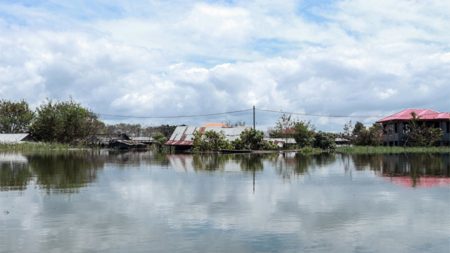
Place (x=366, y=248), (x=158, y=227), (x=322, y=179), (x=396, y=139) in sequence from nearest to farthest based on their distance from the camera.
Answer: (x=366, y=248) < (x=158, y=227) < (x=322, y=179) < (x=396, y=139)

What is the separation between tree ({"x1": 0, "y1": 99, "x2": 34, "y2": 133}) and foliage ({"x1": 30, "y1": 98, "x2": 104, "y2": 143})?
585 centimetres

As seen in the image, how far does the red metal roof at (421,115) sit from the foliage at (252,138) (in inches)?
809

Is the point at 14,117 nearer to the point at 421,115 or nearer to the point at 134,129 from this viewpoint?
the point at 134,129

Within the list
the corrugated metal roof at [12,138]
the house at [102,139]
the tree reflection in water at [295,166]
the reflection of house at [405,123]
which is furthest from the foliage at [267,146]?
the corrugated metal roof at [12,138]

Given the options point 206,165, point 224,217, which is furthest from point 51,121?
point 224,217

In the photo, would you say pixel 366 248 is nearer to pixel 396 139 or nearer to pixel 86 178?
pixel 86 178

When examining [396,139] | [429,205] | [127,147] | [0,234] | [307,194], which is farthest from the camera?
[127,147]

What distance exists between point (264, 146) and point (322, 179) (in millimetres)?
32133

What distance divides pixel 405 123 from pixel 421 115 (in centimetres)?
227

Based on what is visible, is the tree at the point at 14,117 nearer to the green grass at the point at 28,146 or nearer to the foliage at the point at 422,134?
the green grass at the point at 28,146

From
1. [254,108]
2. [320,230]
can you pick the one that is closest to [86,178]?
[320,230]

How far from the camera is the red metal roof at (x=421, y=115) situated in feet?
171

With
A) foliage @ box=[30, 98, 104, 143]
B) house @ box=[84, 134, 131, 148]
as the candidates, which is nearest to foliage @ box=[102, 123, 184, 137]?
house @ box=[84, 134, 131, 148]

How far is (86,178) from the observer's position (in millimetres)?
15781
